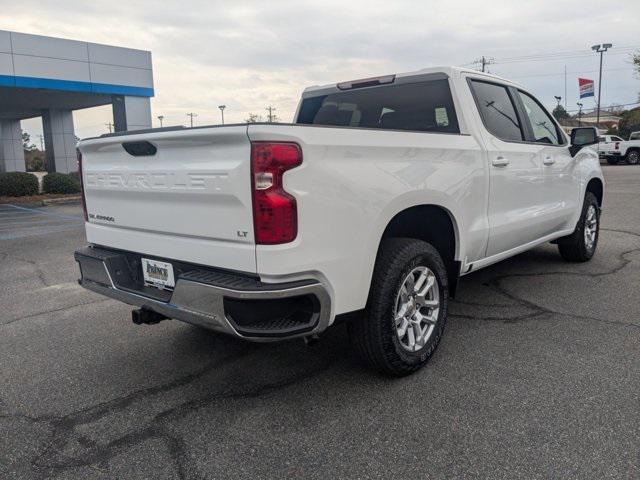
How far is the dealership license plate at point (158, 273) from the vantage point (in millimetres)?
3014

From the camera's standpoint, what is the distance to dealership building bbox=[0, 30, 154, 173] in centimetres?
1637

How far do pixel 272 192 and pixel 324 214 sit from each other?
300 millimetres

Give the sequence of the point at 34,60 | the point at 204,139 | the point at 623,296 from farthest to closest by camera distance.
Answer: the point at 34,60 < the point at 623,296 < the point at 204,139

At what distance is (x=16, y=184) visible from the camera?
17.0 meters

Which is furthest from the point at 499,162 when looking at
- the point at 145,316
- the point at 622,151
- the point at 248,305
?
the point at 622,151

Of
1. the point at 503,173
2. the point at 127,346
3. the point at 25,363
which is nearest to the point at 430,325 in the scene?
the point at 503,173

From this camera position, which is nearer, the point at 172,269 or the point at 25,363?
the point at 172,269

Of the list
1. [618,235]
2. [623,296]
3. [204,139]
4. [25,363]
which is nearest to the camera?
[204,139]

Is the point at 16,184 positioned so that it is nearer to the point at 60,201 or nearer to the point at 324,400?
the point at 60,201

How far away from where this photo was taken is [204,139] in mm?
2672

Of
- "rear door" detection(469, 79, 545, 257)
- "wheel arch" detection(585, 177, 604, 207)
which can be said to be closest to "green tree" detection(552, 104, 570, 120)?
"wheel arch" detection(585, 177, 604, 207)

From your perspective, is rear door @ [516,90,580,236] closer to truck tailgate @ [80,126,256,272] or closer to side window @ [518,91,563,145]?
side window @ [518,91,563,145]

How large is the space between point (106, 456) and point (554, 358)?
2749 millimetres

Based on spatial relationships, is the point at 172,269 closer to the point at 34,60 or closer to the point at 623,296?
the point at 623,296
